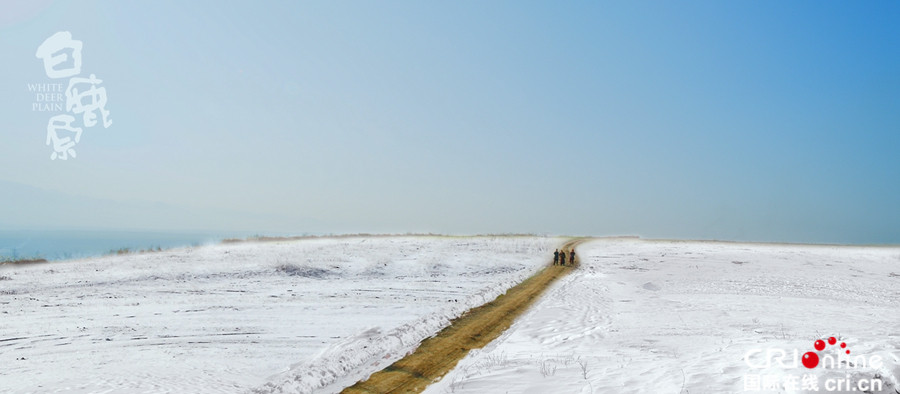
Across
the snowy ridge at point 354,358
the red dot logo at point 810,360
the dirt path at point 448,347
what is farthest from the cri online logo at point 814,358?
the snowy ridge at point 354,358

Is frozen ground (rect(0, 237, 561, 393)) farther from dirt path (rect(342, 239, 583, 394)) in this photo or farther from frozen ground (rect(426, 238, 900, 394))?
frozen ground (rect(426, 238, 900, 394))

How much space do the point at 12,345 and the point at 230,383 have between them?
7.44 meters

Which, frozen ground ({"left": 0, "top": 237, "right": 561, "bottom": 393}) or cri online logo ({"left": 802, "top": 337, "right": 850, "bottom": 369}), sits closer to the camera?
cri online logo ({"left": 802, "top": 337, "right": 850, "bottom": 369})

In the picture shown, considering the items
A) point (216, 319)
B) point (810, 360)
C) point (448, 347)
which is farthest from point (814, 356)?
point (216, 319)

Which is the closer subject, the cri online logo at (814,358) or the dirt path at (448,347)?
the cri online logo at (814,358)

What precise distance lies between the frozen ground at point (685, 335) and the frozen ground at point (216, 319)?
3.21m

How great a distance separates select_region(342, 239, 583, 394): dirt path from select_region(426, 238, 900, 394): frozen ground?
1.50ft

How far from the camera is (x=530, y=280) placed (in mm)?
28219

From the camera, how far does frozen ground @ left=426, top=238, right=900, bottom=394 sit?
29.9 feet

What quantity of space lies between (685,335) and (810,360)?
5227 millimetres

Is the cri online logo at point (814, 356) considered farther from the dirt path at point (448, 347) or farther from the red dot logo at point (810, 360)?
the dirt path at point (448, 347)

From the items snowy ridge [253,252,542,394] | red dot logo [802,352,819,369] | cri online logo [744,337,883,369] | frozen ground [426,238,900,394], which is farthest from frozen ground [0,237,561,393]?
red dot logo [802,352,819,369]

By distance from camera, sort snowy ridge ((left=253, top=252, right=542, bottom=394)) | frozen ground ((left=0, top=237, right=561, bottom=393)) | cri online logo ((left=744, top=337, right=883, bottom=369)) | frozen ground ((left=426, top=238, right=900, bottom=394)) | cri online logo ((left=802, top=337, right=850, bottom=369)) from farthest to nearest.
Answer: frozen ground ((left=0, top=237, right=561, bottom=393)), snowy ridge ((left=253, top=252, right=542, bottom=394)), frozen ground ((left=426, top=238, right=900, bottom=394)), cri online logo ((left=802, top=337, right=850, bottom=369)), cri online logo ((left=744, top=337, right=883, bottom=369))

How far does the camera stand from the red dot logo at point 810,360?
8812 millimetres
